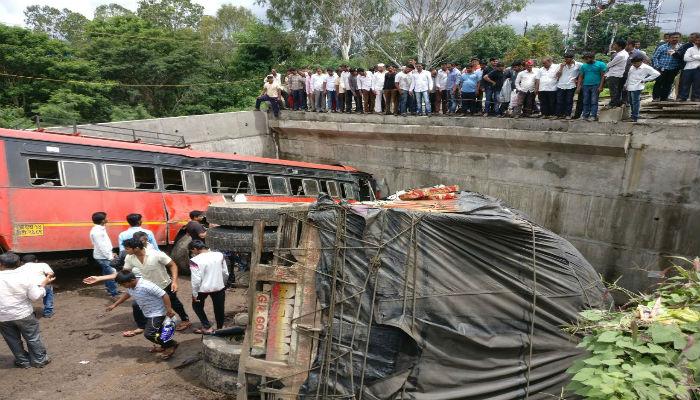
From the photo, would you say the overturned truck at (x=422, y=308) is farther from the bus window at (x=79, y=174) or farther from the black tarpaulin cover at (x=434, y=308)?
the bus window at (x=79, y=174)

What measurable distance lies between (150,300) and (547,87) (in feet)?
30.9

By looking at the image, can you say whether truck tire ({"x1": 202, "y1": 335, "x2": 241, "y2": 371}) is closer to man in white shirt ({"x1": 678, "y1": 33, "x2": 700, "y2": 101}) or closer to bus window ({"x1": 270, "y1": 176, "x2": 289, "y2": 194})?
bus window ({"x1": 270, "y1": 176, "x2": 289, "y2": 194})

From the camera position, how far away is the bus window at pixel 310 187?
457 inches

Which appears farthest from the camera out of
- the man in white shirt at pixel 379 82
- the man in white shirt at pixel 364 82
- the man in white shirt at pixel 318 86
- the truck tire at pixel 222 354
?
the man in white shirt at pixel 318 86

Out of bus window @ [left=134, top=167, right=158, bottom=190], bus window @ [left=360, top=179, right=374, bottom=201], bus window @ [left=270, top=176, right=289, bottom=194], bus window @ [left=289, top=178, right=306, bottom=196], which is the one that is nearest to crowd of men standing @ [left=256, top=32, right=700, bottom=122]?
bus window @ [left=360, top=179, right=374, bottom=201]

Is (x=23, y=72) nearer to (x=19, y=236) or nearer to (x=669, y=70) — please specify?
(x=19, y=236)

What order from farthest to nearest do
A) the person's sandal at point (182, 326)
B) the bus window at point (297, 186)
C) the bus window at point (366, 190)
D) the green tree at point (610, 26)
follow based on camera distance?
the green tree at point (610, 26), the bus window at point (366, 190), the bus window at point (297, 186), the person's sandal at point (182, 326)

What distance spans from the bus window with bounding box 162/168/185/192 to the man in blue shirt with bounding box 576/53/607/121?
881cm

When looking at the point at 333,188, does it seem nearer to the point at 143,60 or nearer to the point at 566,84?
the point at 566,84

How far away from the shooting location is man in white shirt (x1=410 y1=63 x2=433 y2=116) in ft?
41.7

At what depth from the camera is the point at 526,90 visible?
10750 mm

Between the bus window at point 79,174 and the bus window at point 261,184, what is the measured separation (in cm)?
340

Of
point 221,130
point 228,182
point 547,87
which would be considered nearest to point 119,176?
point 228,182

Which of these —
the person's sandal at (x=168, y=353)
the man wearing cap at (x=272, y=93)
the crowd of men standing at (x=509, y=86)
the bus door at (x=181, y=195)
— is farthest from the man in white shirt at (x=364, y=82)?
the person's sandal at (x=168, y=353)
